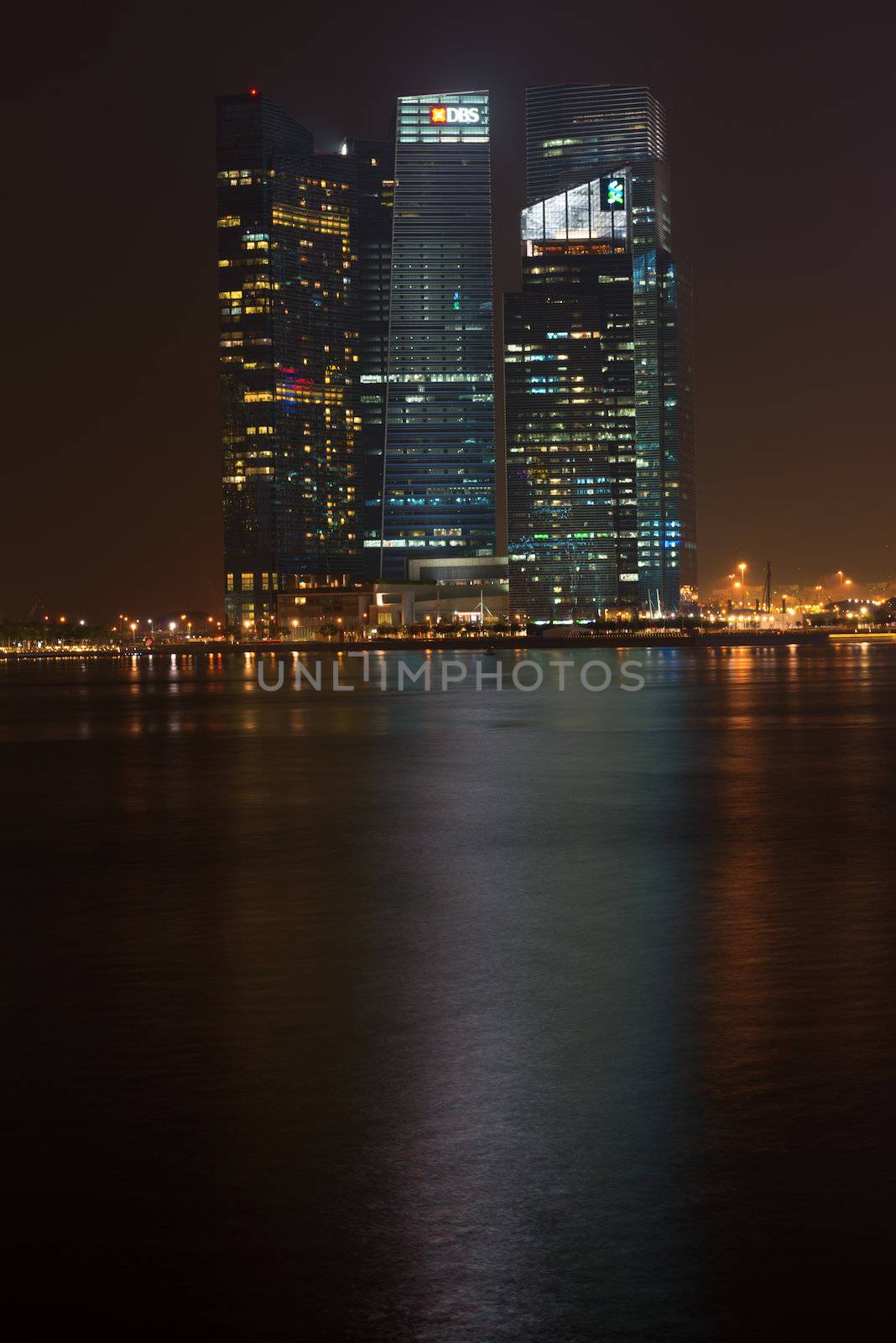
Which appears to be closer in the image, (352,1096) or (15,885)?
(352,1096)

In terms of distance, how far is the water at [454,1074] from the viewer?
17.8 ft

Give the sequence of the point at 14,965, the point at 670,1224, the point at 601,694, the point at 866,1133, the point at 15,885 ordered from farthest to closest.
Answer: the point at 601,694 < the point at 15,885 < the point at 14,965 < the point at 866,1133 < the point at 670,1224

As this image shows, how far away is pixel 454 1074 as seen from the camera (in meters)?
8.06

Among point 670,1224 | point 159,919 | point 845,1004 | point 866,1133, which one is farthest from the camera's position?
point 159,919

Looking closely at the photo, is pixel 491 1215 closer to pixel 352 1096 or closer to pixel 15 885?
pixel 352 1096

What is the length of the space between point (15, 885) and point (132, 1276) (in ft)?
34.4

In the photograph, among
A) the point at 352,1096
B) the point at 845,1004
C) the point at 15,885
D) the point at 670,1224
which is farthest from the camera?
the point at 15,885

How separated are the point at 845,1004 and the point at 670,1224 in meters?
4.00

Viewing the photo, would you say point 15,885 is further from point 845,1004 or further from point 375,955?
point 845,1004

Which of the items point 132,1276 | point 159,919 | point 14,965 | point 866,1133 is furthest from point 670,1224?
point 159,919

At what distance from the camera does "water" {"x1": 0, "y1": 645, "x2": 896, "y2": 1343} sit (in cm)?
542

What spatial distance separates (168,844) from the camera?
18594 millimetres

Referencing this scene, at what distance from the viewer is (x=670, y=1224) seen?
5.89 meters

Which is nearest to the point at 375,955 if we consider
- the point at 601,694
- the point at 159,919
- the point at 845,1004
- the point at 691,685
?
the point at 159,919
